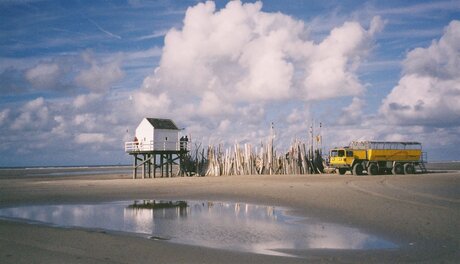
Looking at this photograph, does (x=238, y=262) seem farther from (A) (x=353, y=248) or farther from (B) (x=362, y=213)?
(B) (x=362, y=213)

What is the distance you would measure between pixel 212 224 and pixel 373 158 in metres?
27.8

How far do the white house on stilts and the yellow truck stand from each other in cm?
1411

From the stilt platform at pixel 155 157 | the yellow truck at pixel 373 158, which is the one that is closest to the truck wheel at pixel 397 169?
the yellow truck at pixel 373 158

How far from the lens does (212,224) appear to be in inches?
485

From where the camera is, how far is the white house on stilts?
1502 inches

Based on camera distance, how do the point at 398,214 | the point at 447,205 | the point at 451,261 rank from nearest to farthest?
1. the point at 451,261
2. the point at 398,214
3. the point at 447,205

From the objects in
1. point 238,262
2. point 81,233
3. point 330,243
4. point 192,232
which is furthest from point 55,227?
point 330,243

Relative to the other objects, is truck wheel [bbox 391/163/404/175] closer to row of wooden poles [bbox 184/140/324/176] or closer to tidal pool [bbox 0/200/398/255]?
row of wooden poles [bbox 184/140/324/176]

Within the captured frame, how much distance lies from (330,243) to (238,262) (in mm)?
2680

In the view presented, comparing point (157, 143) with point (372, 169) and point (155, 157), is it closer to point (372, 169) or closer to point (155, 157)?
point (155, 157)

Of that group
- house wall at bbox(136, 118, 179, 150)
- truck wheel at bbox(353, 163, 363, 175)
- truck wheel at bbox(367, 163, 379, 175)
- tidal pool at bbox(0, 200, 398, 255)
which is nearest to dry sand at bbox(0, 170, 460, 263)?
tidal pool at bbox(0, 200, 398, 255)

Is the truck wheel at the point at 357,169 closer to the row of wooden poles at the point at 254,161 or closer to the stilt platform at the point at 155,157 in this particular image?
the row of wooden poles at the point at 254,161

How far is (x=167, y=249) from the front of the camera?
869cm

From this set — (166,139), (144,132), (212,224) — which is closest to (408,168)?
(166,139)
